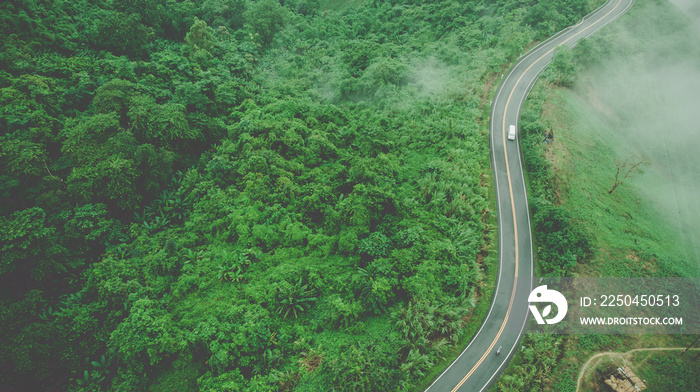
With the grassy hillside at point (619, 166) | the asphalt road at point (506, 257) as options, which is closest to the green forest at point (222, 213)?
the asphalt road at point (506, 257)

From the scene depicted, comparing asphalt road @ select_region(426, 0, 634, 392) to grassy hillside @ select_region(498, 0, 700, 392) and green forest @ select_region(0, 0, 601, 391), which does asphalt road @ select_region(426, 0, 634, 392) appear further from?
green forest @ select_region(0, 0, 601, 391)

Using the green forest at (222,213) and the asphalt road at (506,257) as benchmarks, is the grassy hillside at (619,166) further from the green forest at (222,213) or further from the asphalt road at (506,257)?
the green forest at (222,213)

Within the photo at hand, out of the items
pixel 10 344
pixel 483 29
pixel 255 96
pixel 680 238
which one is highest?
pixel 483 29

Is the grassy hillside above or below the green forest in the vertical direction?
above

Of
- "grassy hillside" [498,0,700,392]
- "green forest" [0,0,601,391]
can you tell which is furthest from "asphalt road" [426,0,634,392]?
"green forest" [0,0,601,391]

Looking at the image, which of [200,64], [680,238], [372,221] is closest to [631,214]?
[680,238]

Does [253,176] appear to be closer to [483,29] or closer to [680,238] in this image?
[680,238]

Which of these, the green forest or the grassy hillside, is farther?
the grassy hillside
